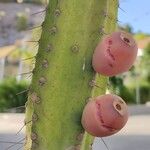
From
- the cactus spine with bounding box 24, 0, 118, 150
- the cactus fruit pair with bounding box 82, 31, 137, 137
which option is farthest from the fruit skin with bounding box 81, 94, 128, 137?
the cactus spine with bounding box 24, 0, 118, 150

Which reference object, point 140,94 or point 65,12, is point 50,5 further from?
point 140,94

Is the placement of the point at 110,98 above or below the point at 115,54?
Answer: below

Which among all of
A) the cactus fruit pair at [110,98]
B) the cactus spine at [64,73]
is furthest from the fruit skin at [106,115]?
the cactus spine at [64,73]

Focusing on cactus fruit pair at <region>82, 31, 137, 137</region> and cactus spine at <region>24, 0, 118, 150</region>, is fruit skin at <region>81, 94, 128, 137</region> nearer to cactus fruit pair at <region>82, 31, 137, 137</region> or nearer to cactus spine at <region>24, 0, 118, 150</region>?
cactus fruit pair at <region>82, 31, 137, 137</region>

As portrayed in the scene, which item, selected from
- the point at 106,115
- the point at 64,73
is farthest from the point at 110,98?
the point at 64,73

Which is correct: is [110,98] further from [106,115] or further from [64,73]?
[64,73]

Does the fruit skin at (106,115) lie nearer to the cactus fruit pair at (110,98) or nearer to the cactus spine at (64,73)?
the cactus fruit pair at (110,98)
